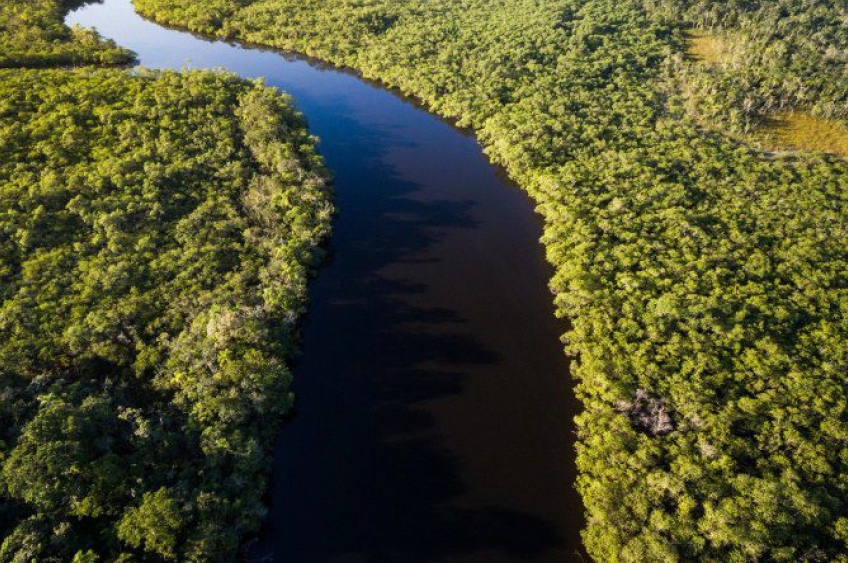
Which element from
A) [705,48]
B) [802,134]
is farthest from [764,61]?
[802,134]

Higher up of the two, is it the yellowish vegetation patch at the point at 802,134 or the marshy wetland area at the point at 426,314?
the yellowish vegetation patch at the point at 802,134

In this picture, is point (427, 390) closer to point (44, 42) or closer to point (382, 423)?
point (382, 423)

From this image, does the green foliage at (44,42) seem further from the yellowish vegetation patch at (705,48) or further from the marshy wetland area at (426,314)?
the yellowish vegetation patch at (705,48)

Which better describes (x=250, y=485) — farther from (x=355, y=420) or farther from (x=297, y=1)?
(x=297, y=1)

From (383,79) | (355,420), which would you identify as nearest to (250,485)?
(355,420)

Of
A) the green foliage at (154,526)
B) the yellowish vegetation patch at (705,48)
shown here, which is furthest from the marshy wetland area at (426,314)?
the yellowish vegetation patch at (705,48)

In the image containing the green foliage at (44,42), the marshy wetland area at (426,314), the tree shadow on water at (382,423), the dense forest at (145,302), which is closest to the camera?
the dense forest at (145,302)
